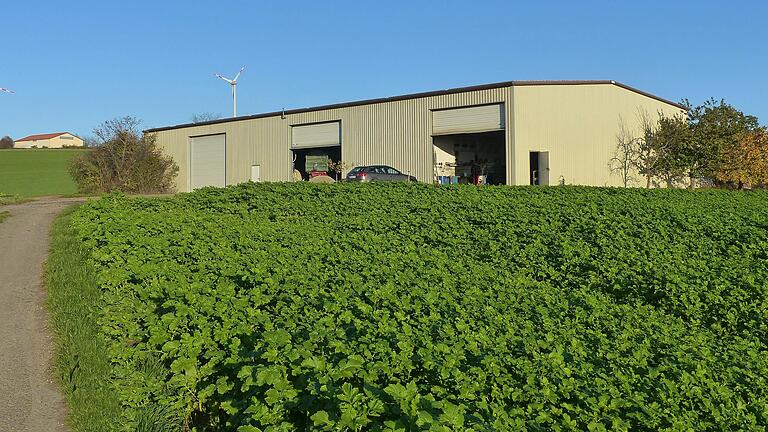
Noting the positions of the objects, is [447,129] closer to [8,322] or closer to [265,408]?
[8,322]

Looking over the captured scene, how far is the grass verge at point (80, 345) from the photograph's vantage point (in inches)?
215

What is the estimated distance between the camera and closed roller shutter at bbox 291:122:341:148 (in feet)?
125

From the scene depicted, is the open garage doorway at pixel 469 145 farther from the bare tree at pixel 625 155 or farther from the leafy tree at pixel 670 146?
the leafy tree at pixel 670 146

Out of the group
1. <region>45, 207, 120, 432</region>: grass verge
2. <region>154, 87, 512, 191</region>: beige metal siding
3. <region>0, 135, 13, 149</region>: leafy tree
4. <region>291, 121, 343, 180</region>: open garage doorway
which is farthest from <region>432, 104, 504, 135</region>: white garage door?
<region>0, 135, 13, 149</region>: leafy tree

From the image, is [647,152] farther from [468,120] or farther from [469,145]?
[468,120]

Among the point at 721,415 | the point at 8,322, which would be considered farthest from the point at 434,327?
the point at 8,322

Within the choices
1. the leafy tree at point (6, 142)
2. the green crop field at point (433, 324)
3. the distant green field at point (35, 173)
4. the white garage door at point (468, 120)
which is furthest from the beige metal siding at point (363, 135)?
the leafy tree at point (6, 142)

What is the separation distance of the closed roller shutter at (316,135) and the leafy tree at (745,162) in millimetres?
24419

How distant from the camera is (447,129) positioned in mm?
32969

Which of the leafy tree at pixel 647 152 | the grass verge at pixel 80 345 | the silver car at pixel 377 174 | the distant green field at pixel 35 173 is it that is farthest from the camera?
the distant green field at pixel 35 173

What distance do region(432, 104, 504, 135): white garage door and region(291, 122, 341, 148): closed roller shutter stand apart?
7.10 metres

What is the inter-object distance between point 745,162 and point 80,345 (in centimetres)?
4697

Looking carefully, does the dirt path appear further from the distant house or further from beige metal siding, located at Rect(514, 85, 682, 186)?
the distant house

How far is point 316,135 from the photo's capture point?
3891 centimetres
